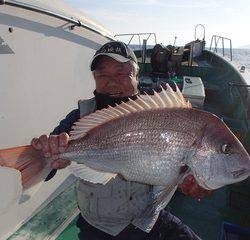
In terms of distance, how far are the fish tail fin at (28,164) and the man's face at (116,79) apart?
103cm

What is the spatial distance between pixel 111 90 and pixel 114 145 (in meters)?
0.84

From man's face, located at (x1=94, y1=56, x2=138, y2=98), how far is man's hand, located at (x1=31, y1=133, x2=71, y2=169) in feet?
2.85

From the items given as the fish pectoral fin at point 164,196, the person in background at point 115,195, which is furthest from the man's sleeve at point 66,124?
the fish pectoral fin at point 164,196

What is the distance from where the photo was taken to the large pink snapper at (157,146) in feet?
7.50

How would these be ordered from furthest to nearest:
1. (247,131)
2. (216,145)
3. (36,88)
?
(247,131)
(36,88)
(216,145)

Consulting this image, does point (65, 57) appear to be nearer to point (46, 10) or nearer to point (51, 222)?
point (46, 10)

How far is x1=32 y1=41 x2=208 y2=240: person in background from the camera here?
3.08m

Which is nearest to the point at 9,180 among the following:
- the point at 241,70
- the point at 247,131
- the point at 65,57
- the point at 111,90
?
the point at 111,90

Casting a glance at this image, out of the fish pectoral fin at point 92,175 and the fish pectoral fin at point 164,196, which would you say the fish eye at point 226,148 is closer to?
the fish pectoral fin at point 164,196

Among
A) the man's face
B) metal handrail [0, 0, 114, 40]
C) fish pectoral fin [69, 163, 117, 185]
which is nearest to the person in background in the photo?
the man's face

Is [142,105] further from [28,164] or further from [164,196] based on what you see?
[28,164]

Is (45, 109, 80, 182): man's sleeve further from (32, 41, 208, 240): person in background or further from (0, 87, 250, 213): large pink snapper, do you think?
(0, 87, 250, 213): large pink snapper

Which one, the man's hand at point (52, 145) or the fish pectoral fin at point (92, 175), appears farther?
the fish pectoral fin at point (92, 175)

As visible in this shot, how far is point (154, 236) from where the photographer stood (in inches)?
126
